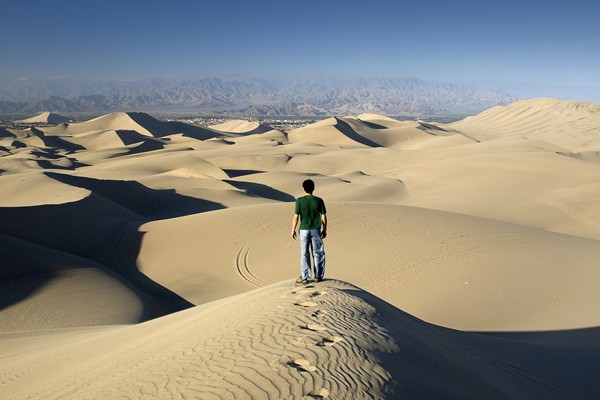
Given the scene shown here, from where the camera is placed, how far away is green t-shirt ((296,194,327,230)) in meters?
5.96

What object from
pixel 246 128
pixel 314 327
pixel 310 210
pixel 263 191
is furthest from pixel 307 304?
pixel 246 128

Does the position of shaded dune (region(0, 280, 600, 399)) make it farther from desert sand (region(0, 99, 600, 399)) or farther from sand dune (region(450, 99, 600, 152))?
sand dune (region(450, 99, 600, 152))

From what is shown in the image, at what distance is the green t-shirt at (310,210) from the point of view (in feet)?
19.6

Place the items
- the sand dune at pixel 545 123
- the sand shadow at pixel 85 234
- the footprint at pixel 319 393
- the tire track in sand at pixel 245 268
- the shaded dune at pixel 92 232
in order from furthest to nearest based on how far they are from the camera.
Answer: the sand dune at pixel 545 123, the sand shadow at pixel 85 234, the shaded dune at pixel 92 232, the tire track in sand at pixel 245 268, the footprint at pixel 319 393

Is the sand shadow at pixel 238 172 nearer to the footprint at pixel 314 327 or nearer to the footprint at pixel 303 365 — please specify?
the footprint at pixel 314 327

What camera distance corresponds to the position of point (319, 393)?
3107 mm

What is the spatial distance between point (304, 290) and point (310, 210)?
1.09 metres

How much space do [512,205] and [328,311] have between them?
1814 cm

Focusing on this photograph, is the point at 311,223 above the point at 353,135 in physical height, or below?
above

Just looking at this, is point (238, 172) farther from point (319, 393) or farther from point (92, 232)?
point (319, 393)

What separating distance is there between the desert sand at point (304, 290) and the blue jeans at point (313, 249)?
243mm

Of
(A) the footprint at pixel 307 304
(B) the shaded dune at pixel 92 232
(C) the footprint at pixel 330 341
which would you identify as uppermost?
(C) the footprint at pixel 330 341

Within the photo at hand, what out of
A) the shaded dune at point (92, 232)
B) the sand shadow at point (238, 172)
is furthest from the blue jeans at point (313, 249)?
the sand shadow at point (238, 172)

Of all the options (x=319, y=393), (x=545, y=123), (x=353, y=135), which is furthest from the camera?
(x=545, y=123)
